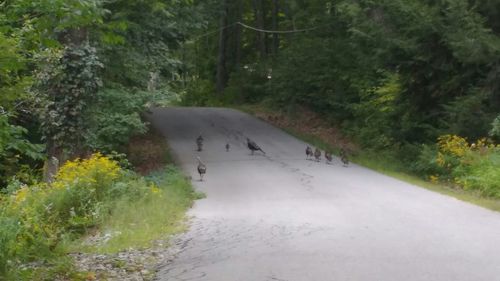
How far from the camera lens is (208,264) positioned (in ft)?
25.7

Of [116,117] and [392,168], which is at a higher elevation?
[116,117]

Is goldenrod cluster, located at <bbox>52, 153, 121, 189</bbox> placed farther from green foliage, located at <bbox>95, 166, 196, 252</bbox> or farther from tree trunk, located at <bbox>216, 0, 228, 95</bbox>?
tree trunk, located at <bbox>216, 0, 228, 95</bbox>

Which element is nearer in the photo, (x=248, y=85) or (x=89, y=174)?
(x=89, y=174)

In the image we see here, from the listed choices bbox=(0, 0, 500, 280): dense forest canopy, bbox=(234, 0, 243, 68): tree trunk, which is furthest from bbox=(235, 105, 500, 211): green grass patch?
bbox=(234, 0, 243, 68): tree trunk

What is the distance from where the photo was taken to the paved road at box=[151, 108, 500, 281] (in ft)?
24.2

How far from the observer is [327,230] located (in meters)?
9.77

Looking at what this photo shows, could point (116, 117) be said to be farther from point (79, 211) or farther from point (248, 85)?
point (248, 85)

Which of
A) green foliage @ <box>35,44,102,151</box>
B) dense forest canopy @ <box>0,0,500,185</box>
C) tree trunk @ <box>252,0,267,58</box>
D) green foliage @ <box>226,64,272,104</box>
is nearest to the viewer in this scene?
dense forest canopy @ <box>0,0,500,185</box>

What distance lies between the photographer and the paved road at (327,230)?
7379 millimetres

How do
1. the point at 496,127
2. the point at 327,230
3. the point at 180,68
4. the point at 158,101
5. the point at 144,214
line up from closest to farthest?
the point at 327,230 → the point at 144,214 → the point at 496,127 → the point at 158,101 → the point at 180,68

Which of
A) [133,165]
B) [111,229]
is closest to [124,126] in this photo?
[133,165]

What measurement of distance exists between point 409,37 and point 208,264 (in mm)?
13151

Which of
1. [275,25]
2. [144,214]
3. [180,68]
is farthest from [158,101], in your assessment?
[275,25]

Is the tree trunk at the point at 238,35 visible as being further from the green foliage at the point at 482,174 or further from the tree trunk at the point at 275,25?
the green foliage at the point at 482,174
